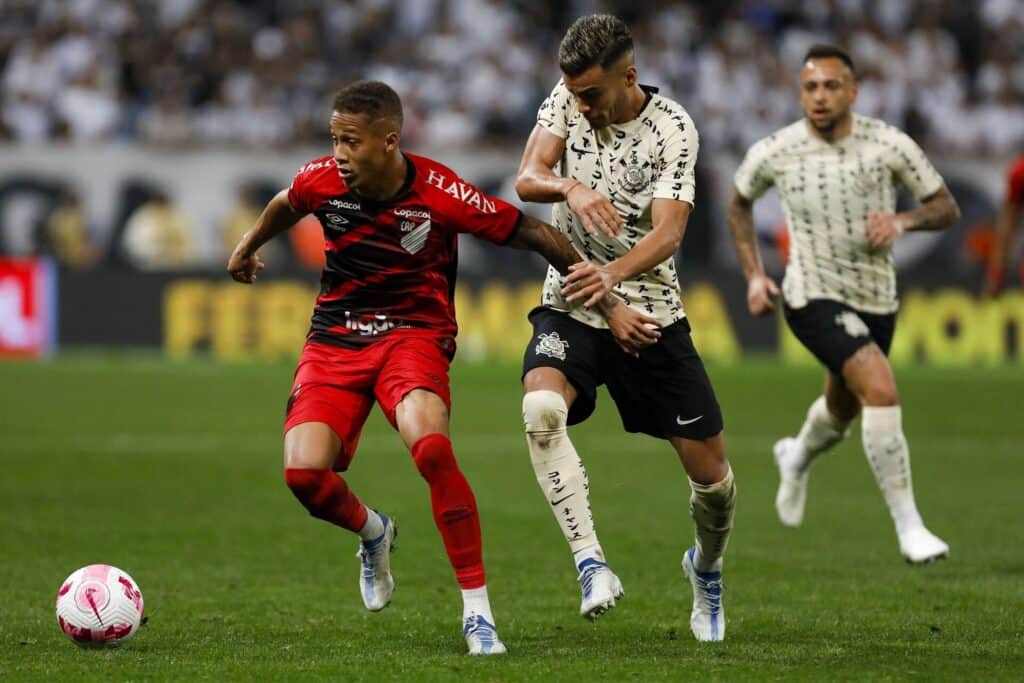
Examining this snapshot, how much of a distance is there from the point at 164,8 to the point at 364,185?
21010 mm

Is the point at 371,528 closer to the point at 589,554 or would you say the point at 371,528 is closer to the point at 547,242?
the point at 589,554

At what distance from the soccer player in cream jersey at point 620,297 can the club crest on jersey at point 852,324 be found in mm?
2586

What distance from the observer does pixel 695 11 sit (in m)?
29.5

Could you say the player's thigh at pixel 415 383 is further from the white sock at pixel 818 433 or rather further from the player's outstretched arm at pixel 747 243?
the white sock at pixel 818 433

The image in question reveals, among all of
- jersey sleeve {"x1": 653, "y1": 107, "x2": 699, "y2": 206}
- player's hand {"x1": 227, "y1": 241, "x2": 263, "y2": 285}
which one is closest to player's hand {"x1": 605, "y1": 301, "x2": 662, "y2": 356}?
jersey sleeve {"x1": 653, "y1": 107, "x2": 699, "y2": 206}

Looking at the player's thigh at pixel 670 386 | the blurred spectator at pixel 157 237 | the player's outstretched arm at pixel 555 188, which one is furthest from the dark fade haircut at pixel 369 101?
the blurred spectator at pixel 157 237

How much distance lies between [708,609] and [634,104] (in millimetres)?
2081

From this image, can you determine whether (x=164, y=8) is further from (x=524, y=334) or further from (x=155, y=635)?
(x=155, y=635)

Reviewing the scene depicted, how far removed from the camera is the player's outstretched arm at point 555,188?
6.59 meters

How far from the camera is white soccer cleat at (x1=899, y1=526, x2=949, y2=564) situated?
8.92 m

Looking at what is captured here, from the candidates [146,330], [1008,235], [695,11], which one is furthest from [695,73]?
[1008,235]

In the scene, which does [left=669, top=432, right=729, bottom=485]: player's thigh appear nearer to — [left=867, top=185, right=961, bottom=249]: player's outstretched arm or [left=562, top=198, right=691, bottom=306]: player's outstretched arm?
[left=562, top=198, right=691, bottom=306]: player's outstretched arm

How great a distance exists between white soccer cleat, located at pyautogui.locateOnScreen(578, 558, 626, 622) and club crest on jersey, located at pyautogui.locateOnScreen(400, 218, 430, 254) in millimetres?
1432

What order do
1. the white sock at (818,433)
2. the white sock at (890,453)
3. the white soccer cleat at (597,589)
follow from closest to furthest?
the white soccer cleat at (597,589) → the white sock at (890,453) → the white sock at (818,433)
